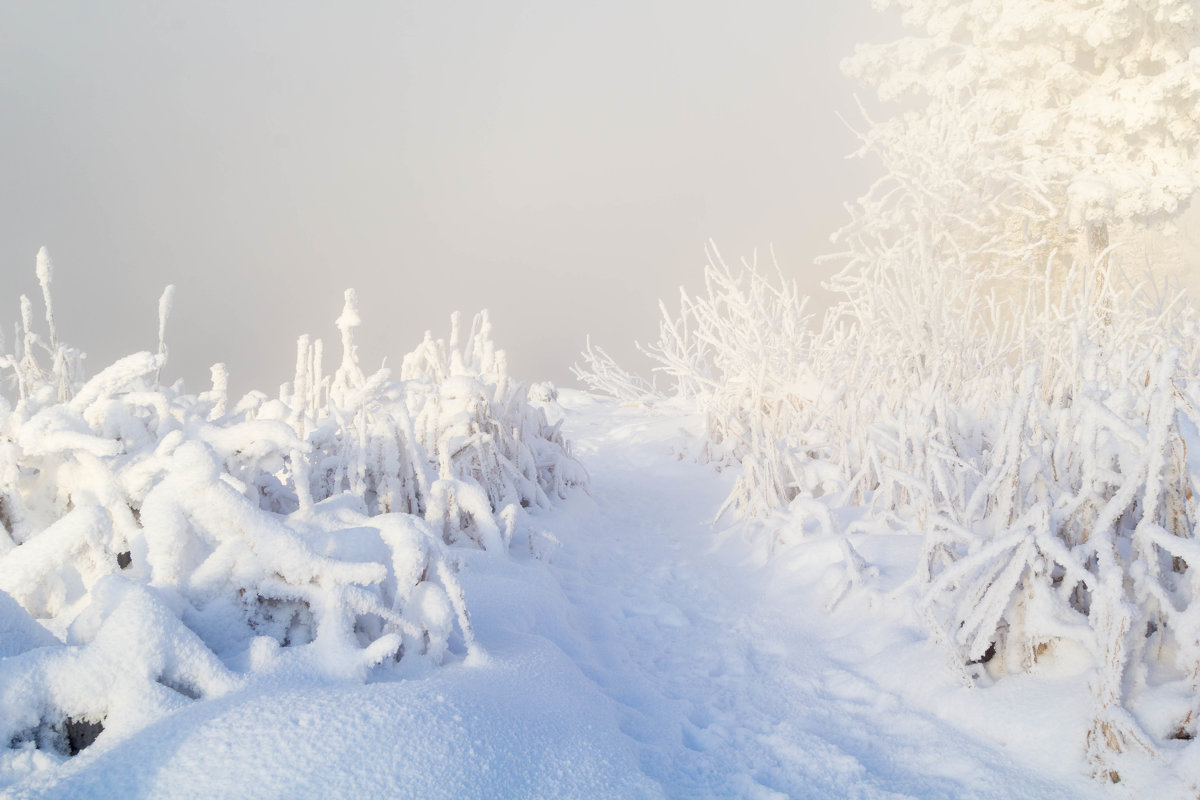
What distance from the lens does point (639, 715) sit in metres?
1.72

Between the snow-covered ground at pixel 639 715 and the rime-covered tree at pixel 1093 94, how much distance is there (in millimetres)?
10499

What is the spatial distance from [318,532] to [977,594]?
1.66 metres

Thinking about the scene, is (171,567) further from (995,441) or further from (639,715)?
(995,441)

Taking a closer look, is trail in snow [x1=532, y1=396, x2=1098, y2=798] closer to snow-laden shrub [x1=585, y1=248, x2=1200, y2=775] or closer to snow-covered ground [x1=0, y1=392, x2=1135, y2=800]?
snow-covered ground [x1=0, y1=392, x2=1135, y2=800]

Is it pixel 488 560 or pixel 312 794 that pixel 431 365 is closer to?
pixel 488 560

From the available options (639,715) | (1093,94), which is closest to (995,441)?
(639,715)

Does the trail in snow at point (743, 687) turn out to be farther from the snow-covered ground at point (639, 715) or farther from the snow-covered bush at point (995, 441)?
the snow-covered bush at point (995, 441)

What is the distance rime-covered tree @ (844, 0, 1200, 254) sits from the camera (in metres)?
10.7

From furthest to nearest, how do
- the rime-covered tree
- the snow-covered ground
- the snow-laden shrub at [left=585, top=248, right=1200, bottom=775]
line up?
the rime-covered tree
the snow-laden shrub at [left=585, top=248, right=1200, bottom=775]
the snow-covered ground

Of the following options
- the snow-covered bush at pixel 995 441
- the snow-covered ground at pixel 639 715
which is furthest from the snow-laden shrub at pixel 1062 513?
the snow-covered ground at pixel 639 715

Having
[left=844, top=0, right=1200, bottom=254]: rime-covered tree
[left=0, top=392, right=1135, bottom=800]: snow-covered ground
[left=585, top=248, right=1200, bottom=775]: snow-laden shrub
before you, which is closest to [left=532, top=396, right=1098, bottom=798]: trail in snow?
[left=0, top=392, right=1135, bottom=800]: snow-covered ground

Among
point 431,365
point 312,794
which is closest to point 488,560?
point 312,794

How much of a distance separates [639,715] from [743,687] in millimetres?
391

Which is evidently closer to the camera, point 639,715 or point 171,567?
point 171,567
